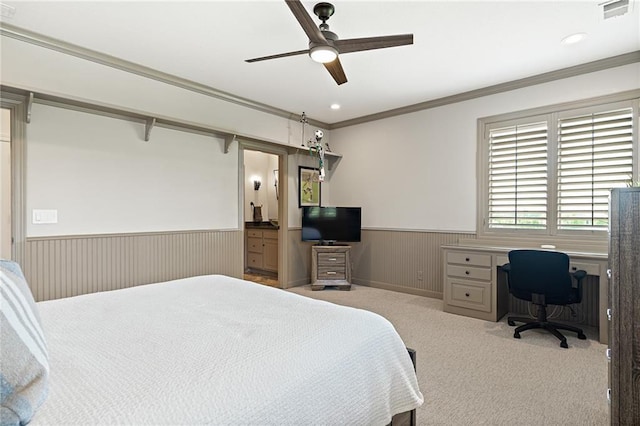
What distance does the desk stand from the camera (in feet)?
11.7

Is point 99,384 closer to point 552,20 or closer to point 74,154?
point 74,154

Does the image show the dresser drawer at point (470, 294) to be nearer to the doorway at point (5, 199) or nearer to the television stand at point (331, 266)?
the television stand at point (331, 266)

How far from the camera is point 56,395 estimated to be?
0.92 m

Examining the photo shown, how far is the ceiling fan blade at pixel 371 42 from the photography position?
222 centimetres

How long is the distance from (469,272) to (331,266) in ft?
6.42

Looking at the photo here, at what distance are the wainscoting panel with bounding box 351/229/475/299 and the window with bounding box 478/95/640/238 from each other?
599 mm

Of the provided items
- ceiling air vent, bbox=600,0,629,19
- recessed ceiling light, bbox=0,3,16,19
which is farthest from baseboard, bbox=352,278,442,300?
recessed ceiling light, bbox=0,3,16,19

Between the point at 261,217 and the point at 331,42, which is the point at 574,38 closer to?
the point at 331,42

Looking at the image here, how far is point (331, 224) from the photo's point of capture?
5035mm

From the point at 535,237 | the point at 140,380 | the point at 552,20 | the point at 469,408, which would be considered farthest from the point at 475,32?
the point at 140,380

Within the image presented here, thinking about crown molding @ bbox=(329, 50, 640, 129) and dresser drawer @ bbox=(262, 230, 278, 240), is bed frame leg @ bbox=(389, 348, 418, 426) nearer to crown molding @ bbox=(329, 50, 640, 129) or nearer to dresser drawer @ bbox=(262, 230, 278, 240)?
crown molding @ bbox=(329, 50, 640, 129)

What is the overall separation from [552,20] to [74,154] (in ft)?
13.6

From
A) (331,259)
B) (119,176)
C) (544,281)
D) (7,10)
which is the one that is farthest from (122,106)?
(544,281)

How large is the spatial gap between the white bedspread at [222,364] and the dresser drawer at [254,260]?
4.32 metres
